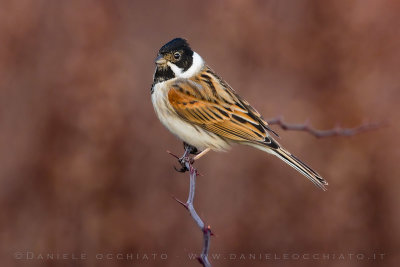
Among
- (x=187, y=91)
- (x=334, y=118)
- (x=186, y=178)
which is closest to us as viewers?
(x=187, y=91)

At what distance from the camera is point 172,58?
5.37m

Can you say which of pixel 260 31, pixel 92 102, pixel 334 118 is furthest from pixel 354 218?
pixel 92 102

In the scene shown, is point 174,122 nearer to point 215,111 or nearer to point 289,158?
point 215,111

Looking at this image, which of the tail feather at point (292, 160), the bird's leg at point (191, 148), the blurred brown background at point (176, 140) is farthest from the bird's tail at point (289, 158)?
the blurred brown background at point (176, 140)

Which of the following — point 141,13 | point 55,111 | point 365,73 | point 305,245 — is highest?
point 141,13

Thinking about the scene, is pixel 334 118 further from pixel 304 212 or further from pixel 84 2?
pixel 84 2

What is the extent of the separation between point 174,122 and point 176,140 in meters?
2.67

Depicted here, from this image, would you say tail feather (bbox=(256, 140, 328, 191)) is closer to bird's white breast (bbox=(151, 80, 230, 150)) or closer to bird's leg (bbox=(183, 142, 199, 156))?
bird's white breast (bbox=(151, 80, 230, 150))

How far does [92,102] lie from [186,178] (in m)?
1.64

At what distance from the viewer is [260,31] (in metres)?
8.97

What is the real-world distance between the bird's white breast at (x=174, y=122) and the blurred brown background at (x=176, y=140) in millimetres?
2456

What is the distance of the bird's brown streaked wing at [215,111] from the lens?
555 cm

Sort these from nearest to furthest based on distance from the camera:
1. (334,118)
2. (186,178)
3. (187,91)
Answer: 1. (187,91)
2. (186,178)
3. (334,118)

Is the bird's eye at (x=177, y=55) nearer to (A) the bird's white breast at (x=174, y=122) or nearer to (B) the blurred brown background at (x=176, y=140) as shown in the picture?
(A) the bird's white breast at (x=174, y=122)
